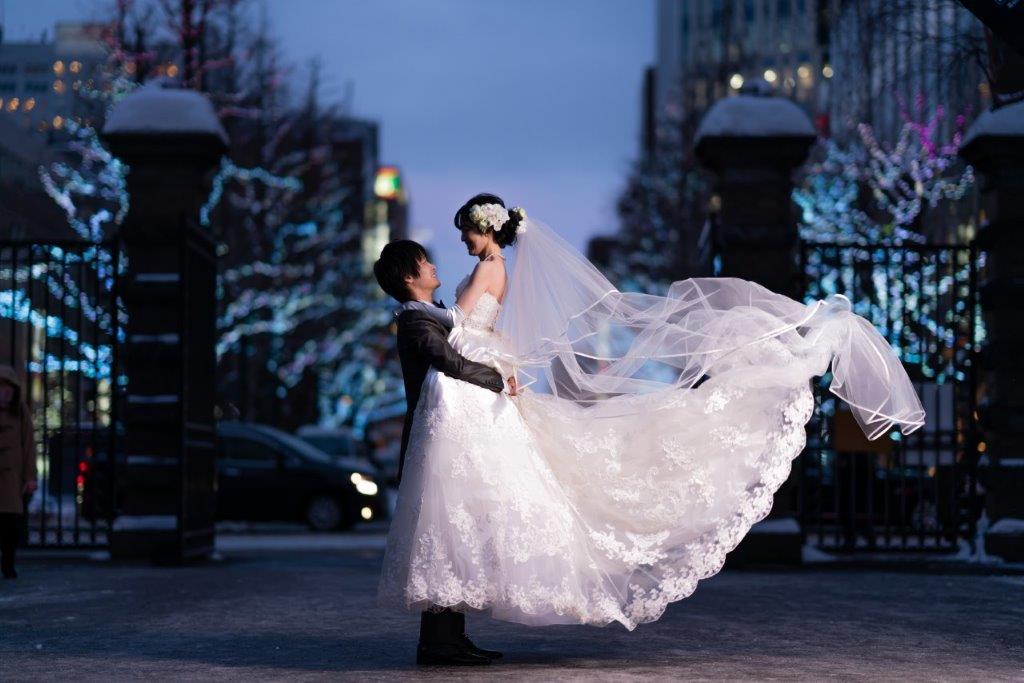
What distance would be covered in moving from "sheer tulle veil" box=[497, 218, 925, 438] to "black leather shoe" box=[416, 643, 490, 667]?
1461mm

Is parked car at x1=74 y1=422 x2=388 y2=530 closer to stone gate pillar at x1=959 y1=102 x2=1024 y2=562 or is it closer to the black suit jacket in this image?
stone gate pillar at x1=959 y1=102 x2=1024 y2=562

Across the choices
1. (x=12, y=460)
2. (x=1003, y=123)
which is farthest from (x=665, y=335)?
(x=1003, y=123)

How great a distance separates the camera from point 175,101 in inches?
655

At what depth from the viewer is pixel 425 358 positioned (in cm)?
846

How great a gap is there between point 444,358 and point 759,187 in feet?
27.3

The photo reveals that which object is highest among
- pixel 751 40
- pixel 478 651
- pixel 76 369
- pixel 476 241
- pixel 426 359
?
pixel 751 40

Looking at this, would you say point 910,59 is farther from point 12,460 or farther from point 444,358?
point 444,358

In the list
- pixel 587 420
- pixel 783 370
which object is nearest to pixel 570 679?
pixel 587 420

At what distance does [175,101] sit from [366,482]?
423 inches

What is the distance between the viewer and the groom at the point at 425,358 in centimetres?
830

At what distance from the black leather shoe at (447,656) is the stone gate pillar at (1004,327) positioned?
27.9 ft

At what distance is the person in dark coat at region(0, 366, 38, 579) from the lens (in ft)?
45.7

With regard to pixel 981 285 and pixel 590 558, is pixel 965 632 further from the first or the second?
pixel 981 285

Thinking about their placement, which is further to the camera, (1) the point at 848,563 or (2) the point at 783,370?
(1) the point at 848,563
